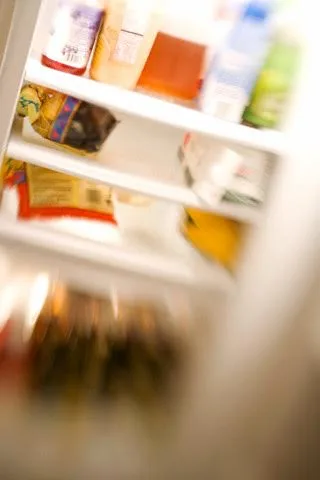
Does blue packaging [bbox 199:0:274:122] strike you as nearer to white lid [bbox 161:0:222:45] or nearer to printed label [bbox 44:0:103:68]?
white lid [bbox 161:0:222:45]

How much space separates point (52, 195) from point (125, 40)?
30cm

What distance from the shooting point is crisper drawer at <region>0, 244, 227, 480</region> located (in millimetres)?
1024

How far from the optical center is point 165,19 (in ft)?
2.98

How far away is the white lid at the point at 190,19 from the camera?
901 millimetres

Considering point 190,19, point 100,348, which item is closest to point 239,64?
point 190,19

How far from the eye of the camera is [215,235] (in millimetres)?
1096

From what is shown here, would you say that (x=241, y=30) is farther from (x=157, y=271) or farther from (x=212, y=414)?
(x=212, y=414)

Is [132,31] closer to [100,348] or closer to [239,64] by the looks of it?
[239,64]

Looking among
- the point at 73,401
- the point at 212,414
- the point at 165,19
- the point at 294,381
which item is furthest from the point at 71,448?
the point at 165,19

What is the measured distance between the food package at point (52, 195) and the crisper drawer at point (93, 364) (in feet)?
0.27

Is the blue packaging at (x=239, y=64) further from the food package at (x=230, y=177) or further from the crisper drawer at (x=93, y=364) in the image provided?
the crisper drawer at (x=93, y=364)

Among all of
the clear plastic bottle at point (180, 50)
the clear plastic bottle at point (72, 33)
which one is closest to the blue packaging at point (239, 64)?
the clear plastic bottle at point (180, 50)

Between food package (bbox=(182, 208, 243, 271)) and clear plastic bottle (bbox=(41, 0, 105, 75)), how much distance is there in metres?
0.35

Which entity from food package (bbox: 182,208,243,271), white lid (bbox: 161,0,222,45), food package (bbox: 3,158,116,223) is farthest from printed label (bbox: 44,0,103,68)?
food package (bbox: 182,208,243,271)
